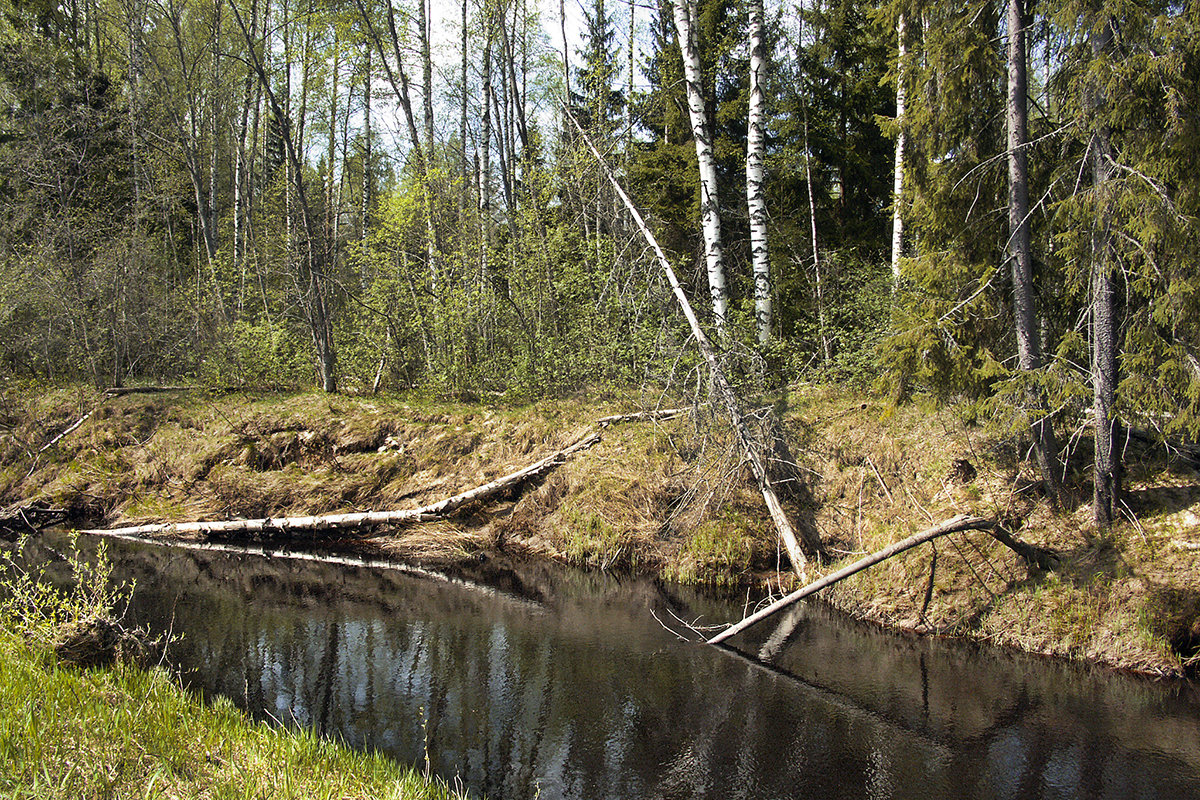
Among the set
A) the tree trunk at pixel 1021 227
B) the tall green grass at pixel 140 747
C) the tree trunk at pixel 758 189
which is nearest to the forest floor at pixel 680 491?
the tree trunk at pixel 1021 227

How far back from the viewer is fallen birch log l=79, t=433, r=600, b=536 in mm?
12055

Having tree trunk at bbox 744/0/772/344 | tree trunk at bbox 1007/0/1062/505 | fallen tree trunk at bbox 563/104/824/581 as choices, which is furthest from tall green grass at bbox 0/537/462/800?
tree trunk at bbox 744/0/772/344

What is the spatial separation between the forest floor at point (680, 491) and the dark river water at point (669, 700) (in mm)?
640

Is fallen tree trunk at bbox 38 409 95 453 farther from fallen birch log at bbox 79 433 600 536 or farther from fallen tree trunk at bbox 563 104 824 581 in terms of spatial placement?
fallen tree trunk at bbox 563 104 824 581

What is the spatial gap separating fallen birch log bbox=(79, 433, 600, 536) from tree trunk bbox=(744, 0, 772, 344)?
11.4 ft

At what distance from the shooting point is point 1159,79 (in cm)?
650

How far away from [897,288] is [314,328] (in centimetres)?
1159

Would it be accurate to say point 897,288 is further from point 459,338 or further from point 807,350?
point 459,338

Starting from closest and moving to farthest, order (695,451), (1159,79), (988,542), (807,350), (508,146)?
(1159,79) < (988,542) < (695,451) < (807,350) < (508,146)

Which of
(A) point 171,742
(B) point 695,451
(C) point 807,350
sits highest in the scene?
(C) point 807,350

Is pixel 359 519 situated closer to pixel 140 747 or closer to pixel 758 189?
pixel 140 747

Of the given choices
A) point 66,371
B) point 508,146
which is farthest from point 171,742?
point 508,146

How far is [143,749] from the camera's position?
4211 mm

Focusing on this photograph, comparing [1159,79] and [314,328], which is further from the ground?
[1159,79]
